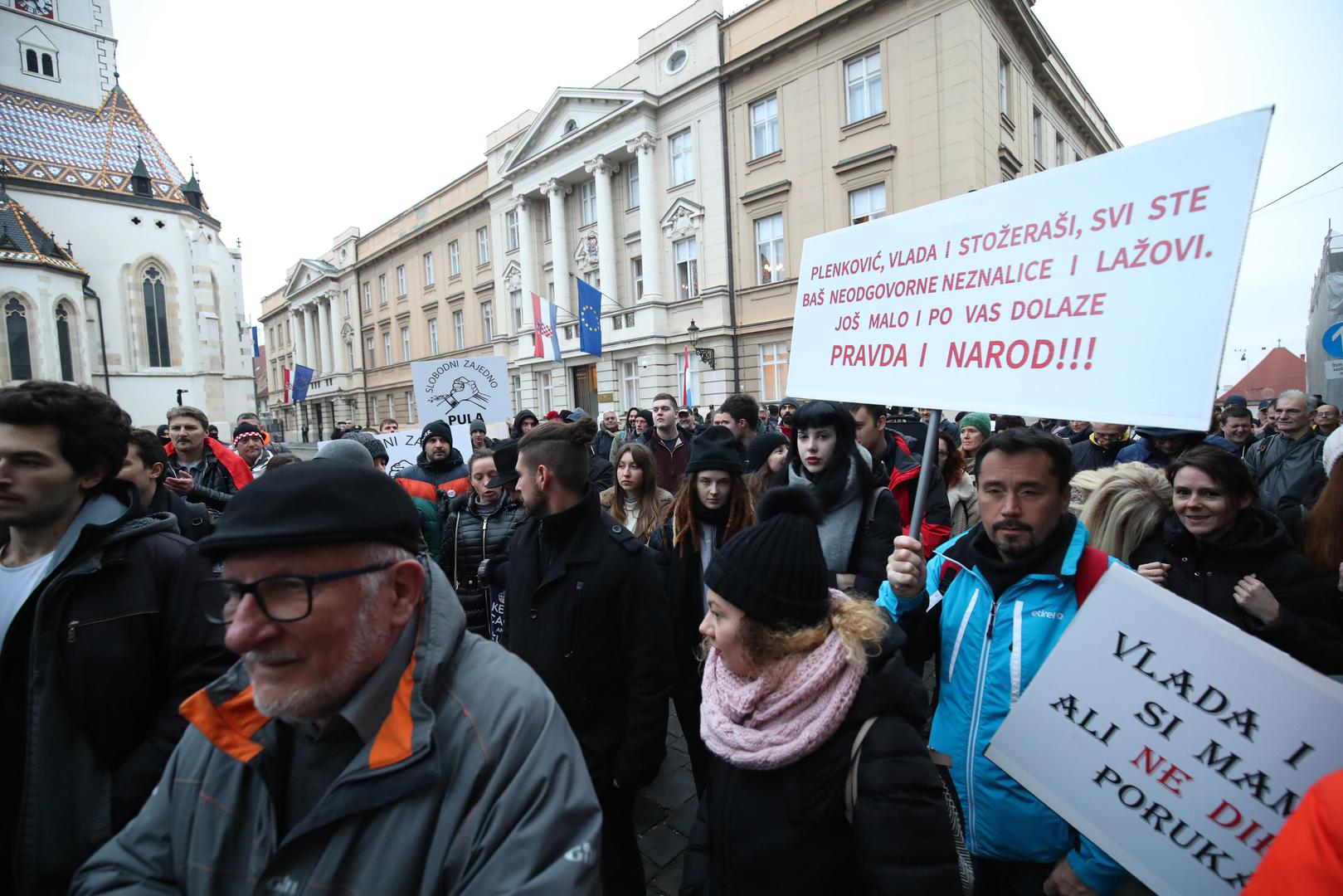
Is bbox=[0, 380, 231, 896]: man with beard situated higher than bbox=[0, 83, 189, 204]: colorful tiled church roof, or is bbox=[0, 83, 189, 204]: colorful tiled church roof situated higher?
A: bbox=[0, 83, 189, 204]: colorful tiled church roof

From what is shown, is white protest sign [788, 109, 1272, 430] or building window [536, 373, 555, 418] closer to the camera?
white protest sign [788, 109, 1272, 430]

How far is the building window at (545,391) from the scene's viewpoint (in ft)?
79.6

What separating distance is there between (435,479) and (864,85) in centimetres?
1645

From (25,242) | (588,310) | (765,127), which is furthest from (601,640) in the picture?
(25,242)

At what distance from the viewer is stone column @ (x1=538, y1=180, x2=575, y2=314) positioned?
23.3 meters

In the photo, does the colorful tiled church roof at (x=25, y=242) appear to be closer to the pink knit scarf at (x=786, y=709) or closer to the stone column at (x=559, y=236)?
the stone column at (x=559, y=236)

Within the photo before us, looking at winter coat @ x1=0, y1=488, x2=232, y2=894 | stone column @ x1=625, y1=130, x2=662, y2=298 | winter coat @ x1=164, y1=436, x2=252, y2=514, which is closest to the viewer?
winter coat @ x1=0, y1=488, x2=232, y2=894

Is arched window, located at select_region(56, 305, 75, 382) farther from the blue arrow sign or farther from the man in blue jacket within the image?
the blue arrow sign

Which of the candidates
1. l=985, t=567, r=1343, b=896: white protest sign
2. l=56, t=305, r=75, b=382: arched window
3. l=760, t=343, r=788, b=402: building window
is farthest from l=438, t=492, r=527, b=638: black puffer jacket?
l=56, t=305, r=75, b=382: arched window

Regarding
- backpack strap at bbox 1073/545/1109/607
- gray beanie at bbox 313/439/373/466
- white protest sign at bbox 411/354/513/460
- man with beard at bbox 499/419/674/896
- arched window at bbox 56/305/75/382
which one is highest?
arched window at bbox 56/305/75/382

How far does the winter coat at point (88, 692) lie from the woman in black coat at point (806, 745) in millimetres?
1489

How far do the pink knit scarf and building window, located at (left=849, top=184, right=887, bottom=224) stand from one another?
643 inches

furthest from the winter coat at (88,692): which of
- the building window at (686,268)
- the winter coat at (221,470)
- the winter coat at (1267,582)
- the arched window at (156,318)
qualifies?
the arched window at (156,318)

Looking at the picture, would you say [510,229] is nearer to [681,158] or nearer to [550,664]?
[681,158]
